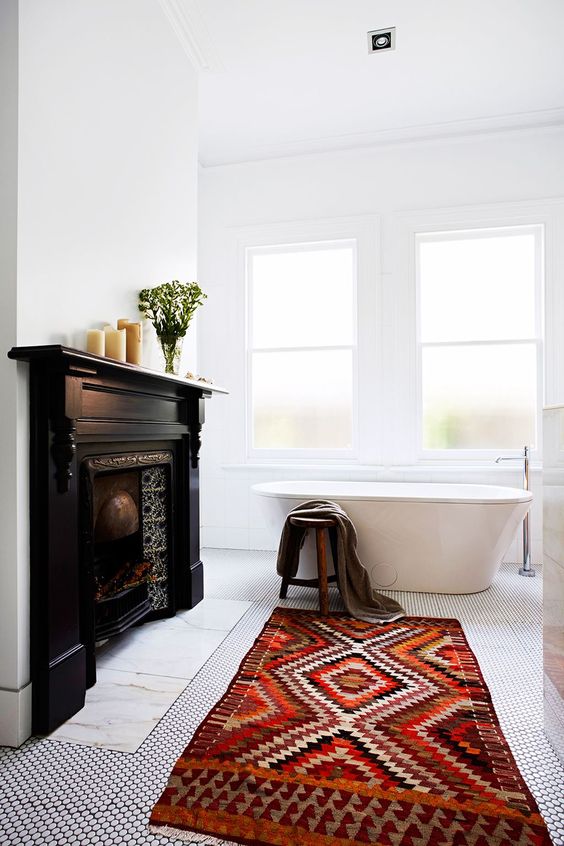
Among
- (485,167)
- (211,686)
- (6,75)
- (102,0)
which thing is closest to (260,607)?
(211,686)

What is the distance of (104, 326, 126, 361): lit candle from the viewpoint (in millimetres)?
2088

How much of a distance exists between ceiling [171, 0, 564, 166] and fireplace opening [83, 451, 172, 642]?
2.47 metres

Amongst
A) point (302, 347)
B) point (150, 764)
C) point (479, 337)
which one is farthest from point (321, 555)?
point (479, 337)

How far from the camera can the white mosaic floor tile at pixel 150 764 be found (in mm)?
1333

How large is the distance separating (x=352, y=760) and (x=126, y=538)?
1.48 metres

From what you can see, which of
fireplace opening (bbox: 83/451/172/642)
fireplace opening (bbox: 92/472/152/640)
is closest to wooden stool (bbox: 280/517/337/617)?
fireplace opening (bbox: 83/451/172/642)

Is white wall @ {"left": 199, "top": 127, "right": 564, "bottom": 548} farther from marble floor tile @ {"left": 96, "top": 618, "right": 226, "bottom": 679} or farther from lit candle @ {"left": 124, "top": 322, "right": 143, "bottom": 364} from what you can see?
lit candle @ {"left": 124, "top": 322, "right": 143, "bottom": 364}

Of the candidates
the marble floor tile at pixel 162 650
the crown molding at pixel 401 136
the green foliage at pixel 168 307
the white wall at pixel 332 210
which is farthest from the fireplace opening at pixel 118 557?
the crown molding at pixel 401 136

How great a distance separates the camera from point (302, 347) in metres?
4.31

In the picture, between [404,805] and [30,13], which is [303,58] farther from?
[404,805]

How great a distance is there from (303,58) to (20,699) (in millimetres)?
3599

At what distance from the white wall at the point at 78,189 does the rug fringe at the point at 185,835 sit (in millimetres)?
634

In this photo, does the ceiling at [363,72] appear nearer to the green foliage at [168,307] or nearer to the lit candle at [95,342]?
the green foliage at [168,307]

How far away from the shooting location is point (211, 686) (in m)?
2.00
